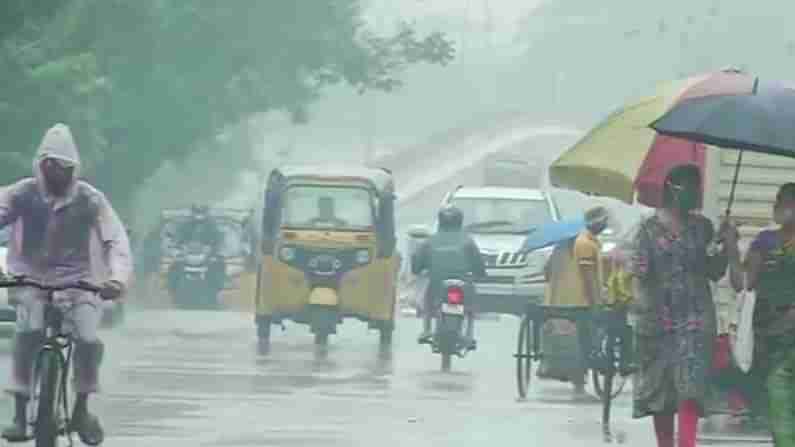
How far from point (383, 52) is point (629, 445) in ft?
128

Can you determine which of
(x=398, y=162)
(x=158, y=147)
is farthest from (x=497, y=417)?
(x=398, y=162)

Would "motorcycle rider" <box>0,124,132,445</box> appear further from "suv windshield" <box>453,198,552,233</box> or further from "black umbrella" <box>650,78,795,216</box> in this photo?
"suv windshield" <box>453,198,552,233</box>

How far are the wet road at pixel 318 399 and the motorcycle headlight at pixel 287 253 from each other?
1033mm

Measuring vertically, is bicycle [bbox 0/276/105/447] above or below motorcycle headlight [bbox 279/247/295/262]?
below

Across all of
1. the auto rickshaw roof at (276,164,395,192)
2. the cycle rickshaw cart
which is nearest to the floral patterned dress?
the cycle rickshaw cart

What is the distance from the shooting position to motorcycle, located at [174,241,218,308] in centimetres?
4228

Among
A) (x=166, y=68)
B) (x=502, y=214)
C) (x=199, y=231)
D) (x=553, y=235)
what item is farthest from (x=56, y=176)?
(x=166, y=68)

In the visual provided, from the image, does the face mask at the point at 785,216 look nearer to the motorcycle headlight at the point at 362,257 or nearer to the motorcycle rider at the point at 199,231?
the motorcycle headlight at the point at 362,257

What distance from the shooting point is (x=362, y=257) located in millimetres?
27812

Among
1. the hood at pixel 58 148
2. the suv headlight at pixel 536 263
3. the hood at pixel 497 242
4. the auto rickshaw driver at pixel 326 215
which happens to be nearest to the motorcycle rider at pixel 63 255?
the hood at pixel 58 148

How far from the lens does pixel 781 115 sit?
41.9 ft

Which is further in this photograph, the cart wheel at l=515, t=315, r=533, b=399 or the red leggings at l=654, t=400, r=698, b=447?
the cart wheel at l=515, t=315, r=533, b=399

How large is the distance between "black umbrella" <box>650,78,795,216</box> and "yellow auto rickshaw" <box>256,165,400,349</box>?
1448 cm

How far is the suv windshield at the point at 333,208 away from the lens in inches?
1108
